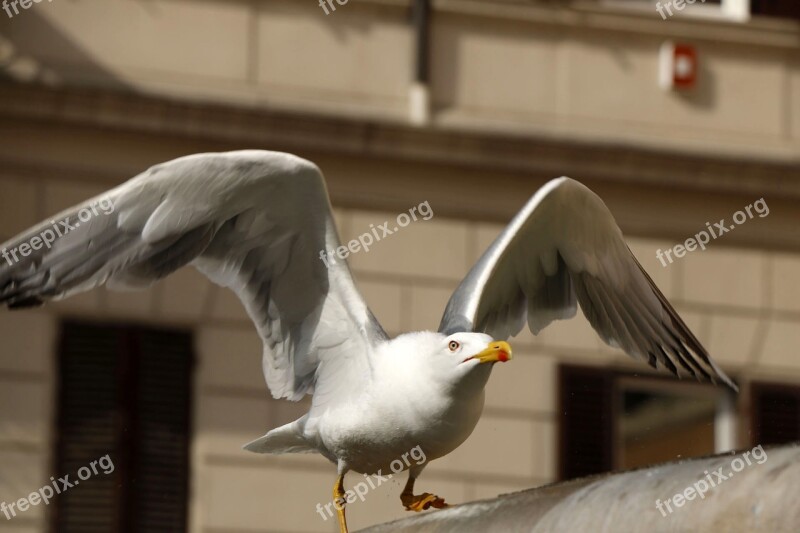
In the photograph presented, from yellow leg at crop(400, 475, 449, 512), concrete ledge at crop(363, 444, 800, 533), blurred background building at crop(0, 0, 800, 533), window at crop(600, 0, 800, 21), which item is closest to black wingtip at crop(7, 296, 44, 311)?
yellow leg at crop(400, 475, 449, 512)

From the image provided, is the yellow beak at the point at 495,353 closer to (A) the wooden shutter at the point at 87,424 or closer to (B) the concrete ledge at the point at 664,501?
(B) the concrete ledge at the point at 664,501

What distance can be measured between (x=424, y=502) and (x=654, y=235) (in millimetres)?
7133

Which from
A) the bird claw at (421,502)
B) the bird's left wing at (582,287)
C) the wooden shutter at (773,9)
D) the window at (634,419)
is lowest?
the window at (634,419)

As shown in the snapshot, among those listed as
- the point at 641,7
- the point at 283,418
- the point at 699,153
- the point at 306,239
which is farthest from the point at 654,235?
the point at 306,239

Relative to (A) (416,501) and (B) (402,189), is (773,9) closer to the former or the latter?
(B) (402,189)

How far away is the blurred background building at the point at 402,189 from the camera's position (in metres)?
15.3

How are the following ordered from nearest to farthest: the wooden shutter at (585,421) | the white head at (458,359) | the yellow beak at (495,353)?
the yellow beak at (495,353) → the white head at (458,359) → the wooden shutter at (585,421)

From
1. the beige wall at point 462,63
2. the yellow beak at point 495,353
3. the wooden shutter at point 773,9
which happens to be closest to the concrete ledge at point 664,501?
the yellow beak at point 495,353

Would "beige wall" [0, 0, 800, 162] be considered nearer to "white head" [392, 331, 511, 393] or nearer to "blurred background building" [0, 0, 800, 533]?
"blurred background building" [0, 0, 800, 533]

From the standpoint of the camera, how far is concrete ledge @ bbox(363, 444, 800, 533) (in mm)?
6336

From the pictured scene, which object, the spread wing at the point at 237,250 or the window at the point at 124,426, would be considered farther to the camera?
the window at the point at 124,426

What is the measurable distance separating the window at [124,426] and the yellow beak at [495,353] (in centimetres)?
700

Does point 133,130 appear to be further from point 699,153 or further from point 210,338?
point 699,153

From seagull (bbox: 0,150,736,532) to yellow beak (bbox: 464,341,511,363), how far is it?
0.01 m
